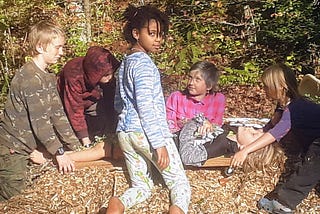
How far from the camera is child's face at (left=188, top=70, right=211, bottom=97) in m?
5.07

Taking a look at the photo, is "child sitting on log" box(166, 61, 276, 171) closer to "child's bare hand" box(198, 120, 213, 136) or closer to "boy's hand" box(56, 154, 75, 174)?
"child's bare hand" box(198, 120, 213, 136)

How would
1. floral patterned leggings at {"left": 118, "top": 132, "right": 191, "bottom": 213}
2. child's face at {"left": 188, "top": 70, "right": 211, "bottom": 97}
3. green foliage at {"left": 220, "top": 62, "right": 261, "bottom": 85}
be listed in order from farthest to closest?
green foliage at {"left": 220, "top": 62, "right": 261, "bottom": 85} < child's face at {"left": 188, "top": 70, "right": 211, "bottom": 97} < floral patterned leggings at {"left": 118, "top": 132, "right": 191, "bottom": 213}

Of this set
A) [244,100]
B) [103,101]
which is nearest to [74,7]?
[244,100]

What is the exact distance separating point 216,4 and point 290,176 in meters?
5.20

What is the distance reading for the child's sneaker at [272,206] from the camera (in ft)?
14.3

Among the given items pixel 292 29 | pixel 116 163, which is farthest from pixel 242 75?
pixel 116 163

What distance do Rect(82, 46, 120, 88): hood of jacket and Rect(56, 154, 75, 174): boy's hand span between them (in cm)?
73

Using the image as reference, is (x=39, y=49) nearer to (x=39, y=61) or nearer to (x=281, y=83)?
(x=39, y=61)

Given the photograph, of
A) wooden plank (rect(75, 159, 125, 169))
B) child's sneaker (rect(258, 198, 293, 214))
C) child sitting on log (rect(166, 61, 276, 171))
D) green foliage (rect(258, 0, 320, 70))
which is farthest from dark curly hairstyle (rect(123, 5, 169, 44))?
green foliage (rect(258, 0, 320, 70))

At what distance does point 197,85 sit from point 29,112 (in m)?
1.42

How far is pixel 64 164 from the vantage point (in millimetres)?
4844

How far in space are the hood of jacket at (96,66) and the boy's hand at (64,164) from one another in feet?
2.39

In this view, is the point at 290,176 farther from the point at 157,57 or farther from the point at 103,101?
the point at 157,57

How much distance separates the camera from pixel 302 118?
4.70m
